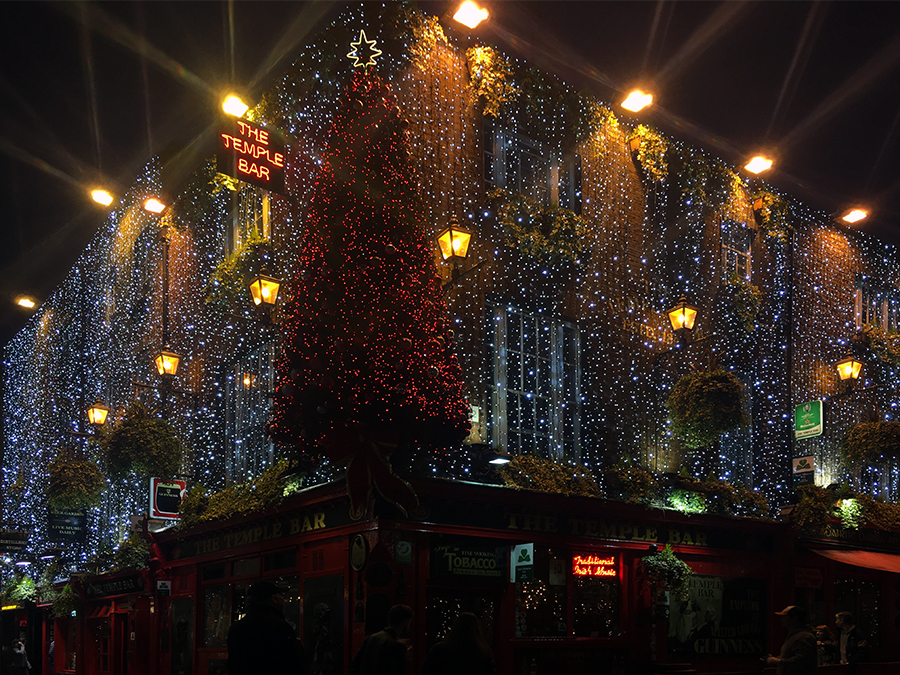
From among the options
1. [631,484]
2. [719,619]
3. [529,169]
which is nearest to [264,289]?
[529,169]

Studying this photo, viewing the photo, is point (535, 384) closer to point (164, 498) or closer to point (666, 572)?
point (666, 572)

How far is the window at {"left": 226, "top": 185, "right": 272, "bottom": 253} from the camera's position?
17328mm

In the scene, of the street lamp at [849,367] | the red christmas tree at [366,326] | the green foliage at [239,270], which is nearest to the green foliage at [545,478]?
the red christmas tree at [366,326]

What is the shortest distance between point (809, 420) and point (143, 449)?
45.6 feet

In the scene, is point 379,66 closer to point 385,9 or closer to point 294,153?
point 385,9

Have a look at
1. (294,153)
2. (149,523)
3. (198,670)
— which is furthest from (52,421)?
(294,153)

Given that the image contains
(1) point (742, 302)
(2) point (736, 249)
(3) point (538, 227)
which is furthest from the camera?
(2) point (736, 249)

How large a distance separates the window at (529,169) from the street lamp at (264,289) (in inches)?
172

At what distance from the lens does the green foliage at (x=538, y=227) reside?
15414mm

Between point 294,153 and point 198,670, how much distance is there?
10.2 m

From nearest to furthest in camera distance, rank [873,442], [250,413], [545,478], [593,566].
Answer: [545,478] → [593,566] → [250,413] → [873,442]

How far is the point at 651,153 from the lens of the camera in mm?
18141

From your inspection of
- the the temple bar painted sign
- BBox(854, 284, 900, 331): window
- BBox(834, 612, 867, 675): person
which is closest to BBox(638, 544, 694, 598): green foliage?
BBox(834, 612, 867, 675): person

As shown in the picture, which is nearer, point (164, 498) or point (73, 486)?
point (164, 498)
